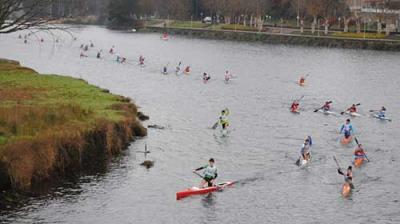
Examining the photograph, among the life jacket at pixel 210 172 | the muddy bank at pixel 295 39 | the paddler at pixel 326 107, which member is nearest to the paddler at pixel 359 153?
the life jacket at pixel 210 172

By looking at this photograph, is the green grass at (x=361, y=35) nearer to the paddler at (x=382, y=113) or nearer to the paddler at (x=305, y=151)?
the paddler at (x=382, y=113)

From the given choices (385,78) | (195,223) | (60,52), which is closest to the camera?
(195,223)

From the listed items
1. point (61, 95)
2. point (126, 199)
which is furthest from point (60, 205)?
point (61, 95)

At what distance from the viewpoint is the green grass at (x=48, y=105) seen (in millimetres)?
36469

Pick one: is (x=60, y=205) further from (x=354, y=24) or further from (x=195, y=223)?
(x=354, y=24)

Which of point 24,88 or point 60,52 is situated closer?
point 24,88

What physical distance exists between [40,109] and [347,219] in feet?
65.7

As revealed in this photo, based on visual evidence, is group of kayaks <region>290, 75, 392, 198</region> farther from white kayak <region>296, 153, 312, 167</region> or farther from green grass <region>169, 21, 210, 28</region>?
green grass <region>169, 21, 210, 28</region>

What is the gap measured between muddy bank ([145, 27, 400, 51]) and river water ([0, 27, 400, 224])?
30.1 metres

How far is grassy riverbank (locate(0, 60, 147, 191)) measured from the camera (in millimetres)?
33094

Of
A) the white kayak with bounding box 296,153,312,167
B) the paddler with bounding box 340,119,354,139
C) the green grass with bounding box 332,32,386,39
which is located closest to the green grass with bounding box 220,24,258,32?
the green grass with bounding box 332,32,386,39

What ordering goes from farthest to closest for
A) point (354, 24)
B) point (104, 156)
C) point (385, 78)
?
point (354, 24) < point (385, 78) < point (104, 156)

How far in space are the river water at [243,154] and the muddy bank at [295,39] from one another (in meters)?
30.1

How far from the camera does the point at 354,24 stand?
154 m
